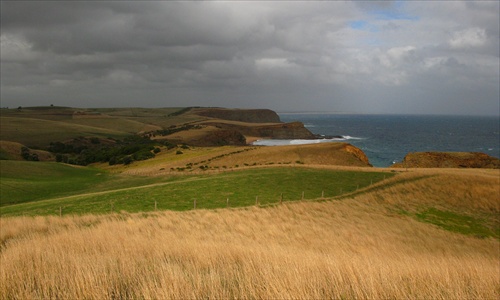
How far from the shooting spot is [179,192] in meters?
30.3

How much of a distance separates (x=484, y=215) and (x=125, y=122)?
635 ft

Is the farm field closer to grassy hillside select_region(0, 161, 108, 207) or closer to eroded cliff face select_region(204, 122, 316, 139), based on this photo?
grassy hillside select_region(0, 161, 108, 207)

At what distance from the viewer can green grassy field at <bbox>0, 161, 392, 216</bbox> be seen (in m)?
26.1

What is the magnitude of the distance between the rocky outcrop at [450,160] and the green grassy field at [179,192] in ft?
88.1

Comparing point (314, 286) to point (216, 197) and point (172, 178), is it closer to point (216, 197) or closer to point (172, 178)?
point (216, 197)

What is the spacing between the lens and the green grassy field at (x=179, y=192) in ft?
85.6

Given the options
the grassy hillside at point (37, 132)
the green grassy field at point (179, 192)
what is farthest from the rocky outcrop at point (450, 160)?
the grassy hillside at point (37, 132)

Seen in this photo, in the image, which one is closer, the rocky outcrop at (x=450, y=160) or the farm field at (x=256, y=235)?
the farm field at (x=256, y=235)

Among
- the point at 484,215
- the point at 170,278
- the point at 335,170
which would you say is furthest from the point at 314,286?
the point at 335,170

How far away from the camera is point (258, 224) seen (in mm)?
21062

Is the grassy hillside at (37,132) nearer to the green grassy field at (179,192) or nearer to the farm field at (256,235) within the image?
the farm field at (256,235)

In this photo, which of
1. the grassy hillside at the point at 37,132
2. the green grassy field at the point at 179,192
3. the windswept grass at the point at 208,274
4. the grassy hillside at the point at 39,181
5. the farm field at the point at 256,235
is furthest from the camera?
the grassy hillside at the point at 37,132

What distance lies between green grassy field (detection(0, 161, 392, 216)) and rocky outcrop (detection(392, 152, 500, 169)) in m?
26.9

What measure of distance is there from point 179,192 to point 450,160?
54930 millimetres
